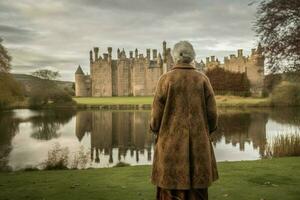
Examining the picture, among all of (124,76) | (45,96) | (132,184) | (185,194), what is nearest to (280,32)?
(132,184)

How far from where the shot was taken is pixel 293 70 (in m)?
8.72

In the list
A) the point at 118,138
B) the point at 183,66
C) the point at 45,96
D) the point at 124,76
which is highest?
the point at 124,76

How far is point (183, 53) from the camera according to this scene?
385cm

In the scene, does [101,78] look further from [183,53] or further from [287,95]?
[183,53]

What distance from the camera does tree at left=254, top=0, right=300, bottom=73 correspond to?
296 inches

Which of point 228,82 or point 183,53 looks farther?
point 228,82

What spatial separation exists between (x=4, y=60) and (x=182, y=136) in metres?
26.7

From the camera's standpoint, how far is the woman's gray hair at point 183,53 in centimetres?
385

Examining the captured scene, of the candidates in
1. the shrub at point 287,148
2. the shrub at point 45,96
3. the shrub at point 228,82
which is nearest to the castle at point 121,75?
the shrub at point 228,82

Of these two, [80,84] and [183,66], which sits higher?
[80,84]

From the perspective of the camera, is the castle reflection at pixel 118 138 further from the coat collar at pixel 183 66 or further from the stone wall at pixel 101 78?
the stone wall at pixel 101 78

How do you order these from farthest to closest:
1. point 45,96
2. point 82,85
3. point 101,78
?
1. point 82,85
2. point 101,78
3. point 45,96

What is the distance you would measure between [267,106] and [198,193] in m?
40.0

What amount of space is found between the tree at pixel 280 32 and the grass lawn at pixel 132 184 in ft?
7.38
